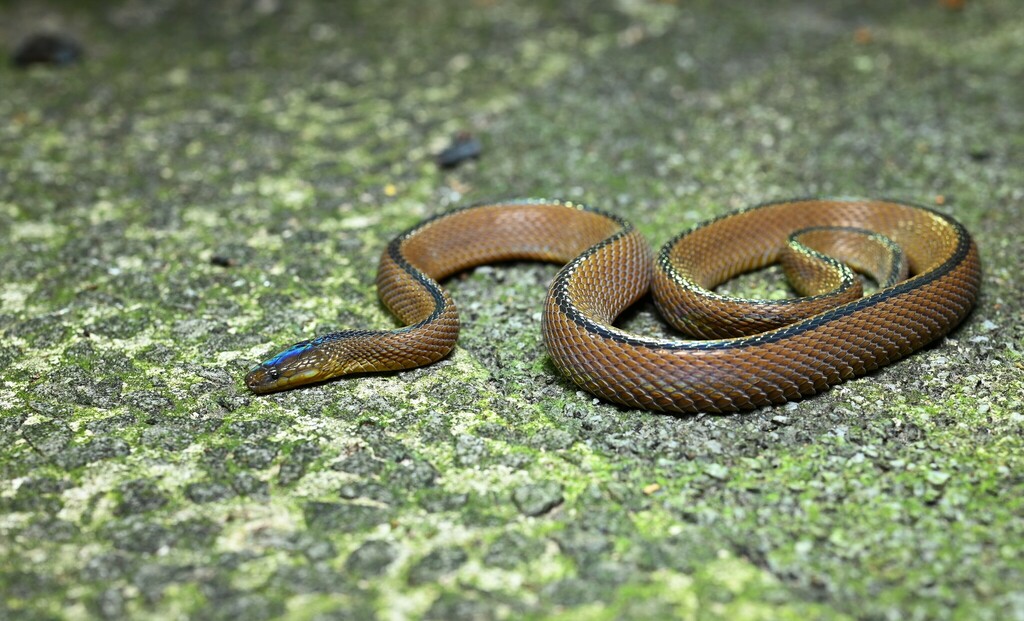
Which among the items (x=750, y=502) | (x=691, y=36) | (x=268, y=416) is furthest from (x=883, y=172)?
(x=268, y=416)

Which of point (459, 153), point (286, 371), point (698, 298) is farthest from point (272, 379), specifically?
point (459, 153)

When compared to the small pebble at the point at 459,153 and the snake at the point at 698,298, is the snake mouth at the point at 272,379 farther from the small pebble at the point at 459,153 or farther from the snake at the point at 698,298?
the small pebble at the point at 459,153

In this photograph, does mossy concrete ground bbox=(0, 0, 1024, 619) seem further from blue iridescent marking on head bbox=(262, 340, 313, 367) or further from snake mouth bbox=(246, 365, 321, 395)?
blue iridescent marking on head bbox=(262, 340, 313, 367)

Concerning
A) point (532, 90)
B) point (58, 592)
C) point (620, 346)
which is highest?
point (532, 90)

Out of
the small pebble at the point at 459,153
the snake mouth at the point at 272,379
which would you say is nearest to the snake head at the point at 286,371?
the snake mouth at the point at 272,379

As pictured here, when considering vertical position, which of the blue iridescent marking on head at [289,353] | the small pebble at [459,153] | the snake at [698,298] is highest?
the small pebble at [459,153]

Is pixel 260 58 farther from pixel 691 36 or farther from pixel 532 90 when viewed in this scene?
pixel 691 36
